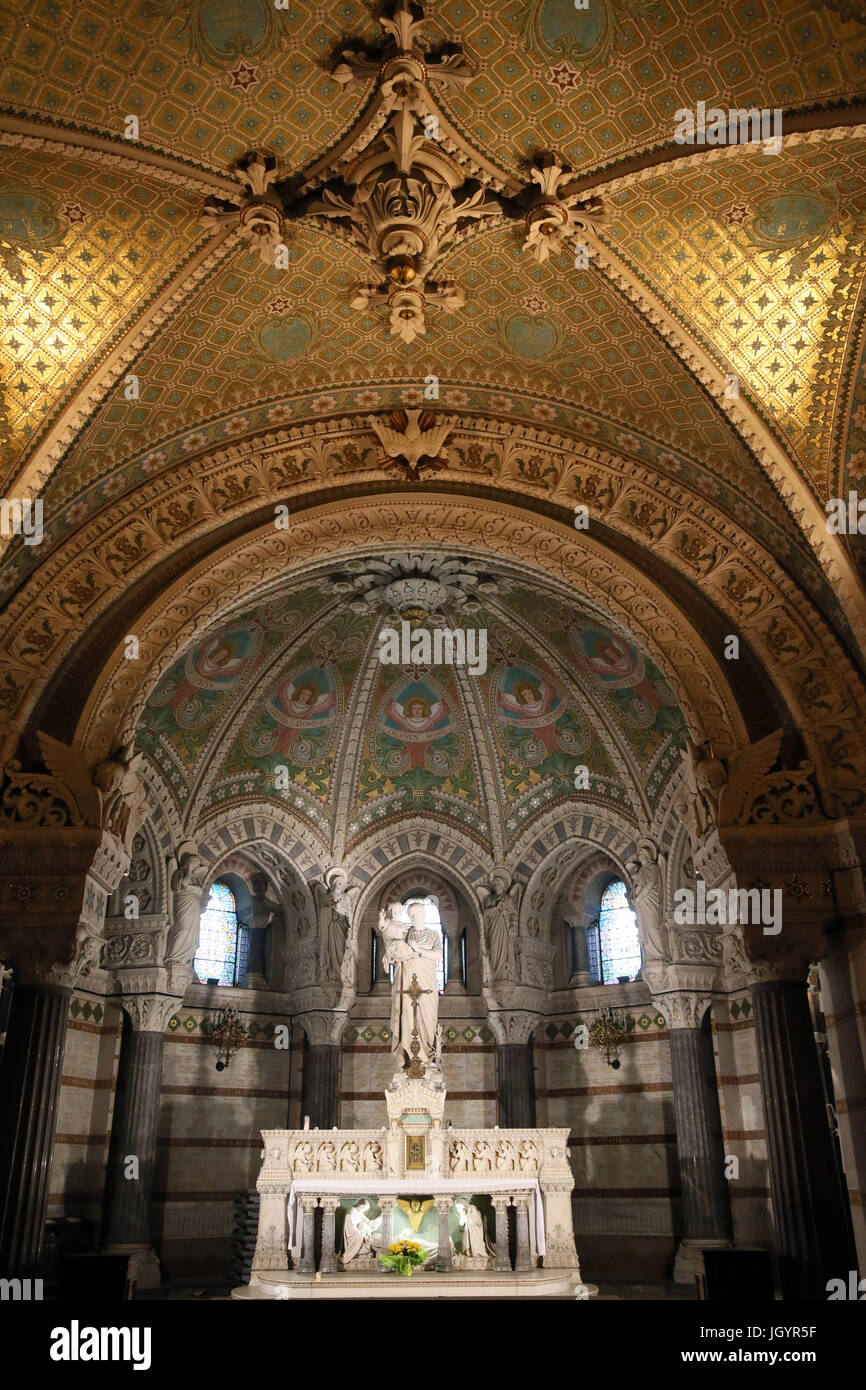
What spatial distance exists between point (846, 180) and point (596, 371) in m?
2.76

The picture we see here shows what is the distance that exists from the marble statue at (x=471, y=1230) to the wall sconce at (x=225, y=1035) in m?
6.13

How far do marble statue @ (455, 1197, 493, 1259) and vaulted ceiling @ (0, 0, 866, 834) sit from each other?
6.49m

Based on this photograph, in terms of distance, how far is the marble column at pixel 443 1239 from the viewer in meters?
11.2

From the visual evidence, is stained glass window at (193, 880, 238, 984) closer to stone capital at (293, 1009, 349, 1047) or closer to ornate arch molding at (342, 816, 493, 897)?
stone capital at (293, 1009, 349, 1047)

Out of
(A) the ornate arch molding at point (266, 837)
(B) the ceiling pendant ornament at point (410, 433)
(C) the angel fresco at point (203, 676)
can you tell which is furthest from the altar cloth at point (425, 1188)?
(B) the ceiling pendant ornament at point (410, 433)

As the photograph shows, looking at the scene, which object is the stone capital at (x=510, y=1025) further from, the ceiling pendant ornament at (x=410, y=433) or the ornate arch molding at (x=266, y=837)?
the ceiling pendant ornament at (x=410, y=433)

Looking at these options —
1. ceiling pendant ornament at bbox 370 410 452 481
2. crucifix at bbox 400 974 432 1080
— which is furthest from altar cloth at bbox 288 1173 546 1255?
ceiling pendant ornament at bbox 370 410 452 481

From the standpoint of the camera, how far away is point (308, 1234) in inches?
463

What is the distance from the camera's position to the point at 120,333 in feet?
31.6

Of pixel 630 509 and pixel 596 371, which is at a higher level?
pixel 596 371

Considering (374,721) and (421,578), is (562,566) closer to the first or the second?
(421,578)

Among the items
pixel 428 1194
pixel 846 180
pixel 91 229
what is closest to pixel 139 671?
pixel 91 229

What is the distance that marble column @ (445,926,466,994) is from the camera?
18.2 m

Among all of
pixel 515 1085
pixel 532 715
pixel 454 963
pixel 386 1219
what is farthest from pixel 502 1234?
pixel 532 715
